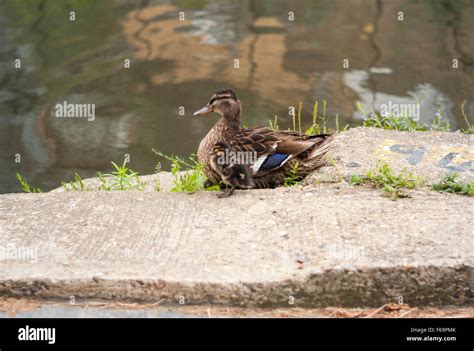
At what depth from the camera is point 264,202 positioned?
5598mm

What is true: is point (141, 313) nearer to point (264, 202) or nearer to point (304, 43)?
point (264, 202)

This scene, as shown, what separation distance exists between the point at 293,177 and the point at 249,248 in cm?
154

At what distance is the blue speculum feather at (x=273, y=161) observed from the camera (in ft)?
20.4

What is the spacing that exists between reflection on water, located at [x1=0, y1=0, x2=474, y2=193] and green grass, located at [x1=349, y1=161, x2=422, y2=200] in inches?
110

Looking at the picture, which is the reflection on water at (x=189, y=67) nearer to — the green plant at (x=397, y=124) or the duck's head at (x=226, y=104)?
the green plant at (x=397, y=124)

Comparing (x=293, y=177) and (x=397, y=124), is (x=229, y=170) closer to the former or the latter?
(x=293, y=177)

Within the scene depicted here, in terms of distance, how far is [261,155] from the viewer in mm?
6223

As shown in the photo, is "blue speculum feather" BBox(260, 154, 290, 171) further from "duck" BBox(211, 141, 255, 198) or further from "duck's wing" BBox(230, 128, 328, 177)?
"duck" BBox(211, 141, 255, 198)

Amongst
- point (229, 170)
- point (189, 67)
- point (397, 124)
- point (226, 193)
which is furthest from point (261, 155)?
point (189, 67)

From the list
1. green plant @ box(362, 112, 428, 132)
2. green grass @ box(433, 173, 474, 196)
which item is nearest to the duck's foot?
green grass @ box(433, 173, 474, 196)

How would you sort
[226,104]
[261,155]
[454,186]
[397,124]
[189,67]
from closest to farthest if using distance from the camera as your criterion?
[454,186]
[261,155]
[226,104]
[397,124]
[189,67]

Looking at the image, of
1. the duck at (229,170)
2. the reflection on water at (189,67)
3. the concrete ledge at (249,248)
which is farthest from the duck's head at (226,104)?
the reflection on water at (189,67)

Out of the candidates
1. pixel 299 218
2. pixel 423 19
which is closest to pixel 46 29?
pixel 423 19

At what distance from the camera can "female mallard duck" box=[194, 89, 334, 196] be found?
20.2 feet
